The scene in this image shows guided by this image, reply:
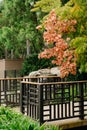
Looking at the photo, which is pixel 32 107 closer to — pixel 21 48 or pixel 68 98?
pixel 68 98

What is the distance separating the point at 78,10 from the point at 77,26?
670 millimetres

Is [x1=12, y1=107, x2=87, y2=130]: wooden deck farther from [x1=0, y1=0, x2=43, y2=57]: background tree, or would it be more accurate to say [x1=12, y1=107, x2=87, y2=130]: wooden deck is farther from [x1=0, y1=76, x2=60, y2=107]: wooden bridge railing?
[x1=0, y1=0, x2=43, y2=57]: background tree

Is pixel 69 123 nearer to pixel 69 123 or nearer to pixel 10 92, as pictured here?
pixel 69 123

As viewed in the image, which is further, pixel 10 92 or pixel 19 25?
pixel 19 25

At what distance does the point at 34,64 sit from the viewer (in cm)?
1897

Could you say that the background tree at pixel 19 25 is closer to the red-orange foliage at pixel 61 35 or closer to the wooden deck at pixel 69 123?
the red-orange foliage at pixel 61 35

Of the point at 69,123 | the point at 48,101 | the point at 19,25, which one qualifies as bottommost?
the point at 69,123

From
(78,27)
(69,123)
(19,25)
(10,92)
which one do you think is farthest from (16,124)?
(19,25)

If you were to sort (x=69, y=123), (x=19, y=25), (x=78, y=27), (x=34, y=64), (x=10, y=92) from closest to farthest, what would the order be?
(x=69, y=123) < (x=78, y=27) < (x=10, y=92) < (x=19, y=25) < (x=34, y=64)

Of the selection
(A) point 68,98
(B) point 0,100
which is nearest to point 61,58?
(A) point 68,98

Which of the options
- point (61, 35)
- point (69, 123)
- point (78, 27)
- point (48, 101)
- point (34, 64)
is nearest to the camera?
point (69, 123)

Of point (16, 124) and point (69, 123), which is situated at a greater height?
point (16, 124)

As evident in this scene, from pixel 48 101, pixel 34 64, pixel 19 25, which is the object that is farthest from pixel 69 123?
pixel 19 25

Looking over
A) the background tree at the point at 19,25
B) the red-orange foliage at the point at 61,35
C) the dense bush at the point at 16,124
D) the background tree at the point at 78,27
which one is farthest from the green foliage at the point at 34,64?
the dense bush at the point at 16,124
